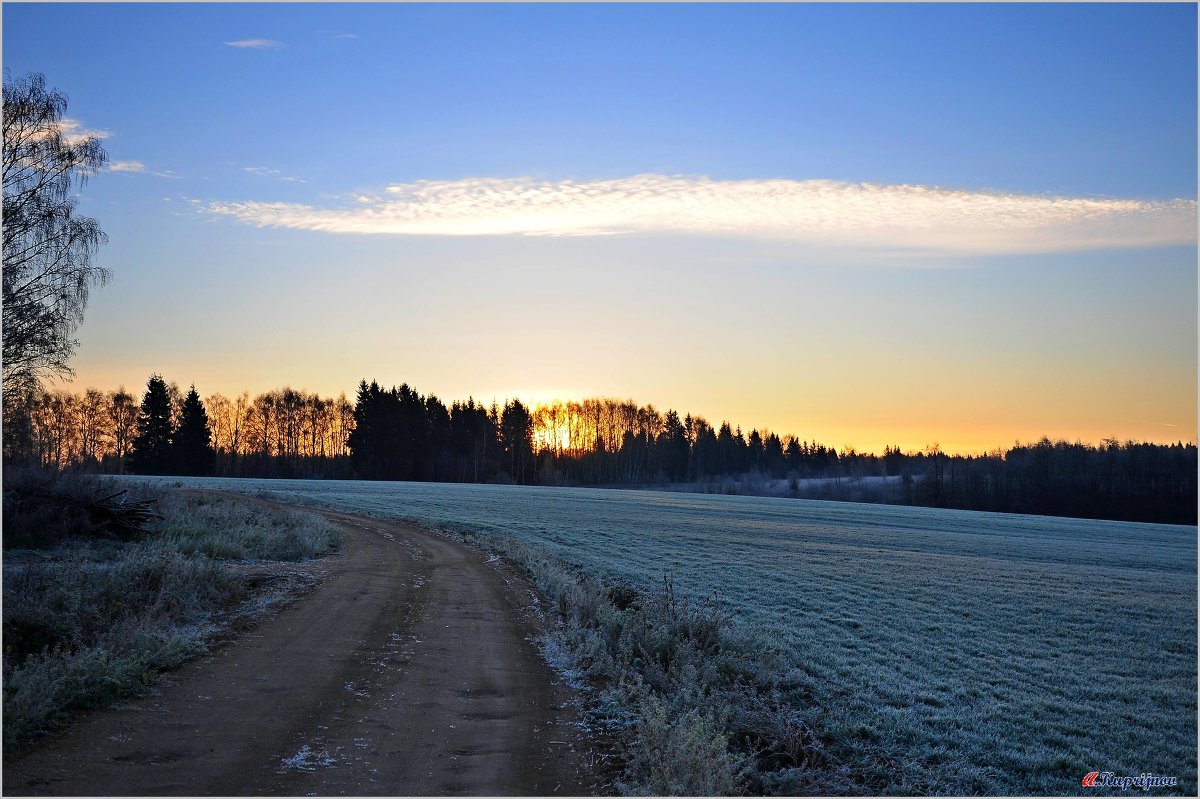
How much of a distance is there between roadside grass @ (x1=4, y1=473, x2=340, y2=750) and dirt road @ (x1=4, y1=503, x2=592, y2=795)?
1.67 feet

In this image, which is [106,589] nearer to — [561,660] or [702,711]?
[561,660]

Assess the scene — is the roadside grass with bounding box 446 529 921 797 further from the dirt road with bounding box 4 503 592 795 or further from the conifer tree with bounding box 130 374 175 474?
the conifer tree with bounding box 130 374 175 474

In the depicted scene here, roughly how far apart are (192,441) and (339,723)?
106 meters

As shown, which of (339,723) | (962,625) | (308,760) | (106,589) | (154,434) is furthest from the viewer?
(154,434)

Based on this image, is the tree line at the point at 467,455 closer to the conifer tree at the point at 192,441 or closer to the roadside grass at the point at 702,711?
the conifer tree at the point at 192,441

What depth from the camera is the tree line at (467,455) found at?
104000 millimetres

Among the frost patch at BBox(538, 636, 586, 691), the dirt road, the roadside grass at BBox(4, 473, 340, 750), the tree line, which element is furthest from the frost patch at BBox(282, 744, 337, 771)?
the tree line

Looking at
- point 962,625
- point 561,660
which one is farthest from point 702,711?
point 962,625

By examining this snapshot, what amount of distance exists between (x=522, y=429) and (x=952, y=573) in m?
110

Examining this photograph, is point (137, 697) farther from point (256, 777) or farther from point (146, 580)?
point (146, 580)

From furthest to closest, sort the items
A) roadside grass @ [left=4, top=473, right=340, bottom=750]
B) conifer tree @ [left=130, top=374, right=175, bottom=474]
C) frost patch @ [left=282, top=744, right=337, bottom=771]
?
1. conifer tree @ [left=130, top=374, right=175, bottom=474]
2. roadside grass @ [left=4, top=473, right=340, bottom=750]
3. frost patch @ [left=282, top=744, right=337, bottom=771]

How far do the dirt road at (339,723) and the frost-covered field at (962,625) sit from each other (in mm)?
4939

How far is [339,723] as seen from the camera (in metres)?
8.97

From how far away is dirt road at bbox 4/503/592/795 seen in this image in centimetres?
739
